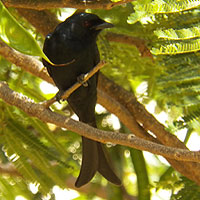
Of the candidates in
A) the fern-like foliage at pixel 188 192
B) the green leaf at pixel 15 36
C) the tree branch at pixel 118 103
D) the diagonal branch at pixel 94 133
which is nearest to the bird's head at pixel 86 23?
the tree branch at pixel 118 103

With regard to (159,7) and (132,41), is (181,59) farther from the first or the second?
(132,41)

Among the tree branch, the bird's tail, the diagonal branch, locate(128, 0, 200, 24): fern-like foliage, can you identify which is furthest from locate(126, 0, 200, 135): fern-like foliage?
the bird's tail

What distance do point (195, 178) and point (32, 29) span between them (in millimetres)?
1625

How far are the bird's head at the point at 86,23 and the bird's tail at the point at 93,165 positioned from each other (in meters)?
0.70

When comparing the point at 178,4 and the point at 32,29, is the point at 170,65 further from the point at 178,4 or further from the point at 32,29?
the point at 32,29

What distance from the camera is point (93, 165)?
3117 mm

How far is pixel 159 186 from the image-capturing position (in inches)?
123

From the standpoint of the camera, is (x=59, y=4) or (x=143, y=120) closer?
(x=59, y=4)

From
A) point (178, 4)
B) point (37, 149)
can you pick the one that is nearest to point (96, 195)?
point (37, 149)

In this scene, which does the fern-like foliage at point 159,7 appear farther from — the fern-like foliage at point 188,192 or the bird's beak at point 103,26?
the fern-like foliage at point 188,192

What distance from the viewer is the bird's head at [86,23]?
302cm

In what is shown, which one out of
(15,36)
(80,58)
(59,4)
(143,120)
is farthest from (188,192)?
(15,36)

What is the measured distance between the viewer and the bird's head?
9.90 ft

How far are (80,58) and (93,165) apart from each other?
67cm
